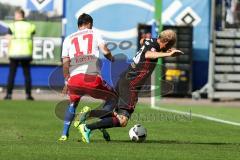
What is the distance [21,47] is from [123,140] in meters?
10.9

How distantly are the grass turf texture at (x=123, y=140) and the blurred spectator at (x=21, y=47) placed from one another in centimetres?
331

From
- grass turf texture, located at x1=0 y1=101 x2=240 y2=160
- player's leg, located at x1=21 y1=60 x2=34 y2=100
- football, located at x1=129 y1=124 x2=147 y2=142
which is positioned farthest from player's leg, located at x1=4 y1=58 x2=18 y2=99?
football, located at x1=129 y1=124 x2=147 y2=142

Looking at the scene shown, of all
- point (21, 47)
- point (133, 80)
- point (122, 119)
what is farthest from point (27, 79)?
point (122, 119)

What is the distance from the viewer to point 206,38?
87.1 feet

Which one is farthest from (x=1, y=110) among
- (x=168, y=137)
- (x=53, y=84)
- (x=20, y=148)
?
(x=20, y=148)

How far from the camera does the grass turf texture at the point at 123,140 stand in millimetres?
10117

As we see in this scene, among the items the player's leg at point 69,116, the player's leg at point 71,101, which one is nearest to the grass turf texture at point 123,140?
the player's leg at point 69,116

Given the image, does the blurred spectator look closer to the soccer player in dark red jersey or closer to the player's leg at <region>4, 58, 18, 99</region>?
the player's leg at <region>4, 58, 18, 99</region>

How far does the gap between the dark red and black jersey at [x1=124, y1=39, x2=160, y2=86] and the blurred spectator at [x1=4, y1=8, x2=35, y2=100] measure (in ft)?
35.0

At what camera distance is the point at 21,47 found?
2306cm

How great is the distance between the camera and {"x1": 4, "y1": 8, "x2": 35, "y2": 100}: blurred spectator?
74.6ft

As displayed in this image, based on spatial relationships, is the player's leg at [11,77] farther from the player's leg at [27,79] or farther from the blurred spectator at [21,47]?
the player's leg at [27,79]

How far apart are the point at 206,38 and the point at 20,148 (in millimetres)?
16568

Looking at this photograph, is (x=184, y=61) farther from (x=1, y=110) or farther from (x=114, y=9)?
(x=1, y=110)
